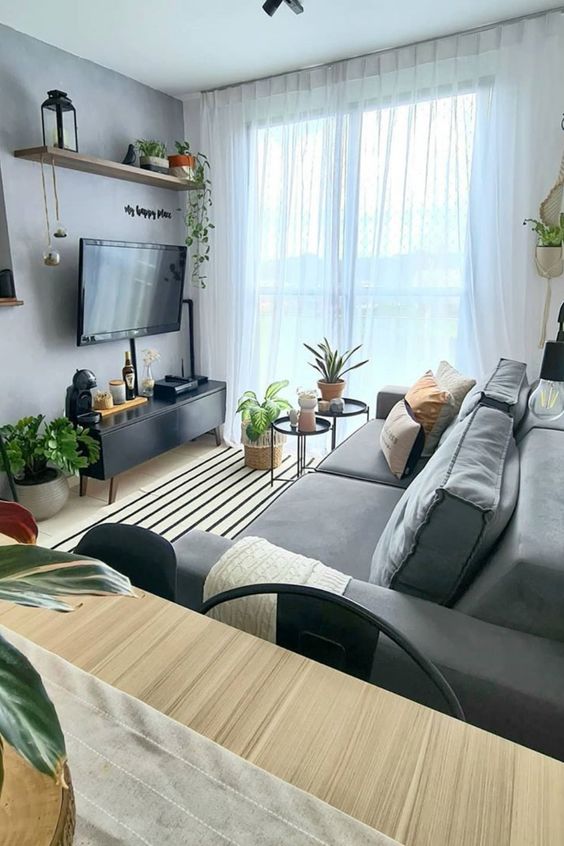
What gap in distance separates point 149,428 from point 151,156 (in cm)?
177

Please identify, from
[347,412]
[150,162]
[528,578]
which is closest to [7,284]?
[150,162]

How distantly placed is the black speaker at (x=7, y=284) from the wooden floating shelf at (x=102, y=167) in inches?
24.2

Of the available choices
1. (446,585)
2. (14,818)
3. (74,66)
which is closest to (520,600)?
(446,585)

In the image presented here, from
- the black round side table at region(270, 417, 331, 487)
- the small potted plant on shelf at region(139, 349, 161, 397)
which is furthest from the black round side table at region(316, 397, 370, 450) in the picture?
the small potted plant on shelf at region(139, 349, 161, 397)

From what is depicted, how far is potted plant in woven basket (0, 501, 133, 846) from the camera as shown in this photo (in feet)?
0.99

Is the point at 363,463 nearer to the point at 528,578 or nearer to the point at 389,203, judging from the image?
the point at 528,578

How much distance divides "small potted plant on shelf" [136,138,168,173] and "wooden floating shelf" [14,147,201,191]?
0.06 m

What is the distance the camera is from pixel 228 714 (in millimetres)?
625

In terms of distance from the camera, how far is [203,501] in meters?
3.08

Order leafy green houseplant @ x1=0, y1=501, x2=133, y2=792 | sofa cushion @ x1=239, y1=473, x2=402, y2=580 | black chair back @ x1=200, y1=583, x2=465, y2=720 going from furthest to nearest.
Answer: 1. sofa cushion @ x1=239, y1=473, x2=402, y2=580
2. black chair back @ x1=200, y1=583, x2=465, y2=720
3. leafy green houseplant @ x1=0, y1=501, x2=133, y2=792

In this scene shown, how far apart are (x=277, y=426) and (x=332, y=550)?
4.67 feet

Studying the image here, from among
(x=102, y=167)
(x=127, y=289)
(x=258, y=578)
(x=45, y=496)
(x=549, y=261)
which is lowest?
(x=45, y=496)

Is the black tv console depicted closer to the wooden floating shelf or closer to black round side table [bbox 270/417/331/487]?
black round side table [bbox 270/417/331/487]

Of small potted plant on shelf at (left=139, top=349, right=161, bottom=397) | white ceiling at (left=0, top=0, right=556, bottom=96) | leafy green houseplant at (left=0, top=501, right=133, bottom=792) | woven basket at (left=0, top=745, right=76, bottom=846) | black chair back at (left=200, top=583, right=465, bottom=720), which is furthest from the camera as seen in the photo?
small potted plant on shelf at (left=139, top=349, right=161, bottom=397)
